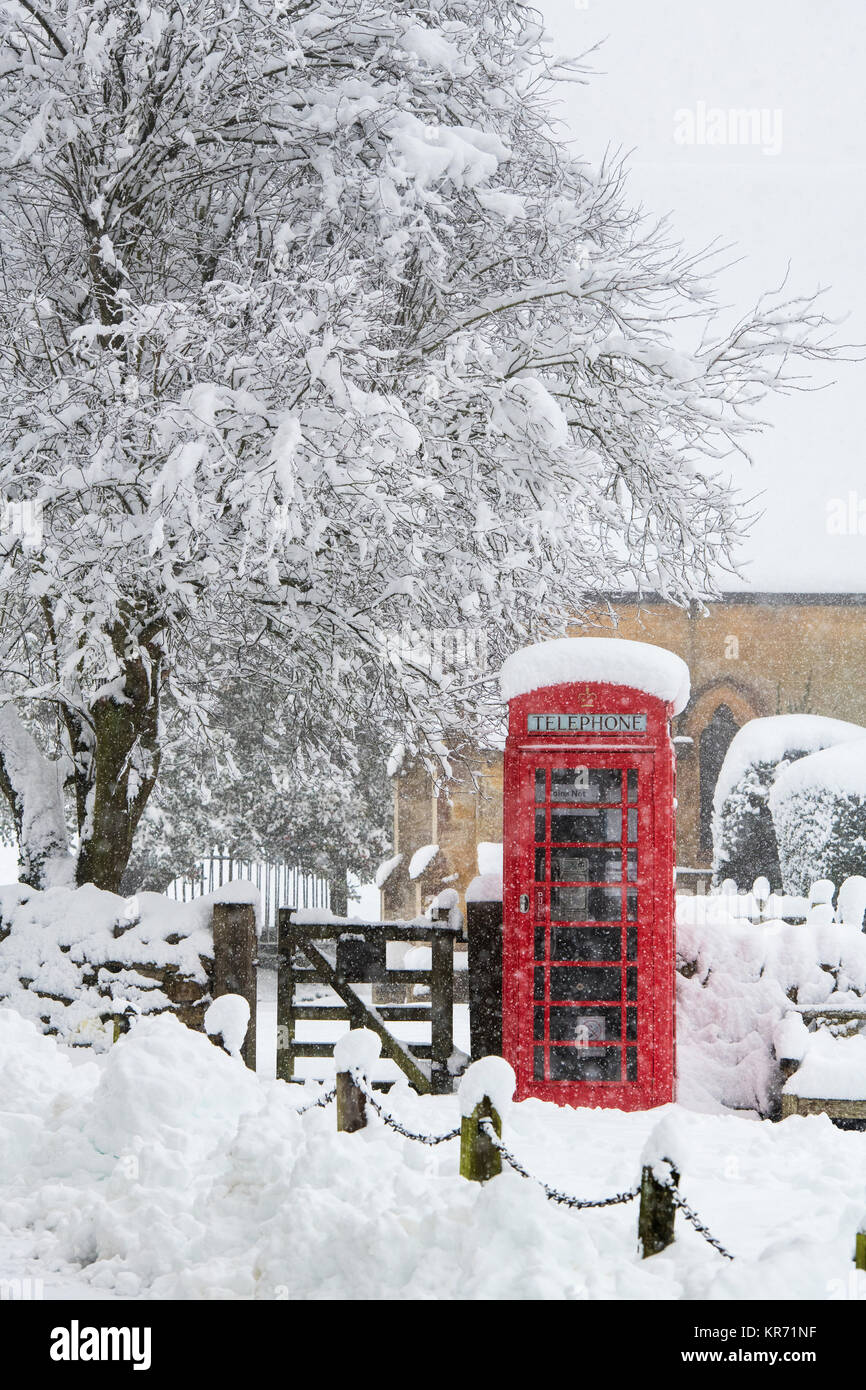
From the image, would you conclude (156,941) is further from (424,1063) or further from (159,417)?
(159,417)

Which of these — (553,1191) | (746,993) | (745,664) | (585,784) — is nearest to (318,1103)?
(553,1191)

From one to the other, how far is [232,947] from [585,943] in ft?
7.58

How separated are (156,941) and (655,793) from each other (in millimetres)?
3386

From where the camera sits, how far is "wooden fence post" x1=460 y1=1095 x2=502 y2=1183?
4535mm

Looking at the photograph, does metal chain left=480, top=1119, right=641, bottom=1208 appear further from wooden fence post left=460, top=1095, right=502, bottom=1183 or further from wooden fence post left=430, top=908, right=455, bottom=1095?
wooden fence post left=430, top=908, right=455, bottom=1095

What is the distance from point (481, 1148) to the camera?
4.55 meters

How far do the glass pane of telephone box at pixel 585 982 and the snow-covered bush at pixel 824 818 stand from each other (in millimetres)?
8912

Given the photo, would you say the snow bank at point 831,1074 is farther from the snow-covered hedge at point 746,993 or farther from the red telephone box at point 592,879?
the red telephone box at point 592,879

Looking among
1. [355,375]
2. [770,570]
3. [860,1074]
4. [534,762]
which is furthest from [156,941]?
[770,570]

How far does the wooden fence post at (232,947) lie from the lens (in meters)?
8.20

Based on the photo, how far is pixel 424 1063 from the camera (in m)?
8.39

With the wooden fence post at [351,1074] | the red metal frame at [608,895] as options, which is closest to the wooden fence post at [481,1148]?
the wooden fence post at [351,1074]

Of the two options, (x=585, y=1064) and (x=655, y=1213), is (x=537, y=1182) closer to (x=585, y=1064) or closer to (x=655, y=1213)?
(x=655, y=1213)
